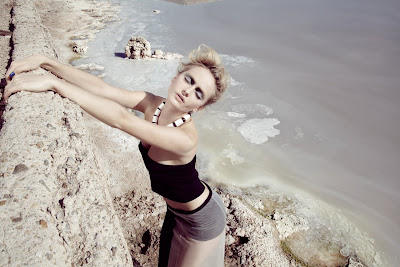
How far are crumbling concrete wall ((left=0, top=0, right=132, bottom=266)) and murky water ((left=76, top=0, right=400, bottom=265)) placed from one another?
237cm

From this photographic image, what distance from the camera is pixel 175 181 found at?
69.0 inches

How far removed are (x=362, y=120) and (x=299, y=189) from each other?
2168 mm

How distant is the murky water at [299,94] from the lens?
3668 mm

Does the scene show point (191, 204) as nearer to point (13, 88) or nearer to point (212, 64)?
point (212, 64)

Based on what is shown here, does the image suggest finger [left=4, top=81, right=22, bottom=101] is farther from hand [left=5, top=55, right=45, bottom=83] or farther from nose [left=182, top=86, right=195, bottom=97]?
nose [left=182, top=86, right=195, bottom=97]

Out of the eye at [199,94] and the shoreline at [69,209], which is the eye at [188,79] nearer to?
the eye at [199,94]

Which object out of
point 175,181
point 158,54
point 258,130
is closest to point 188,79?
point 175,181

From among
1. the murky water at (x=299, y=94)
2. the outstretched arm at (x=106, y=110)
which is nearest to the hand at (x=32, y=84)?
the outstretched arm at (x=106, y=110)

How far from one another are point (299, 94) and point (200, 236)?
4.25 metres

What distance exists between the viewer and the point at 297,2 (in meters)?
10.6

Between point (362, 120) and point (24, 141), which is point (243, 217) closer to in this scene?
point (24, 141)

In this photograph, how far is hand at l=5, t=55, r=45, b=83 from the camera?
1.60 meters

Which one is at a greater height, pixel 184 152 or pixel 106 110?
pixel 106 110

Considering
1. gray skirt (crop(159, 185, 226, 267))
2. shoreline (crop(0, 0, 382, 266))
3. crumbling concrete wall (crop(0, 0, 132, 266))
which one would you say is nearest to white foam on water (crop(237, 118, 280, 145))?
shoreline (crop(0, 0, 382, 266))
